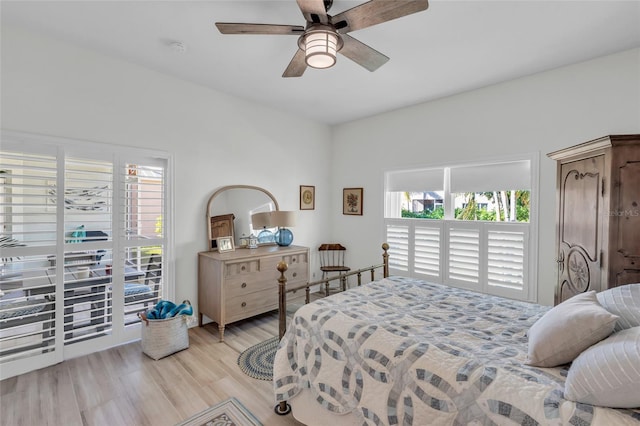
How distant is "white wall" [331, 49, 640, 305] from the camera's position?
2660 mm

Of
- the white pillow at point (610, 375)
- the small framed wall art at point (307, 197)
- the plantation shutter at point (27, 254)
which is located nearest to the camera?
the white pillow at point (610, 375)

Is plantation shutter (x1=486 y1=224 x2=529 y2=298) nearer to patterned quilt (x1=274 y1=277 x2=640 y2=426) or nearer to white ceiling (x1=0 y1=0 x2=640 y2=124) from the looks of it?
patterned quilt (x1=274 y1=277 x2=640 y2=426)

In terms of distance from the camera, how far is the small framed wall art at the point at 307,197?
15.0ft

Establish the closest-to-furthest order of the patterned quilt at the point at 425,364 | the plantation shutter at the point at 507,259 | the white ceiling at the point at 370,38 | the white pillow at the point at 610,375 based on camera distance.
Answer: the white pillow at the point at 610,375 < the patterned quilt at the point at 425,364 < the white ceiling at the point at 370,38 < the plantation shutter at the point at 507,259

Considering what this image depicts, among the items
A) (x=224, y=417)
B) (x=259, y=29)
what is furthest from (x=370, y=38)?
(x=224, y=417)

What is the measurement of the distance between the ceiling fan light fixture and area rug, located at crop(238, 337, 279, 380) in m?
2.43

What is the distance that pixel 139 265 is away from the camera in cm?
303

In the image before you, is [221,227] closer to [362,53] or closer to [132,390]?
[132,390]

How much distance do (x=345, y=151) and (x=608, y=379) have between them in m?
4.20

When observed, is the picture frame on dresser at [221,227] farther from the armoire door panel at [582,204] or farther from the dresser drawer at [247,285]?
the armoire door panel at [582,204]

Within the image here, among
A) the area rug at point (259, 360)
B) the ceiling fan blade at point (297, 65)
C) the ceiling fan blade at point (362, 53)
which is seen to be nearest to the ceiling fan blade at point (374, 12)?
the ceiling fan blade at point (362, 53)

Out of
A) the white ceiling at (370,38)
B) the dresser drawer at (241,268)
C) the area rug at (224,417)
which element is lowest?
Result: the area rug at (224,417)

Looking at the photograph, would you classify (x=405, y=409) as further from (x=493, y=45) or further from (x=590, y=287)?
(x=493, y=45)

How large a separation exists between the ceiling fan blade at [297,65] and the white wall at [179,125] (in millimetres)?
1596
